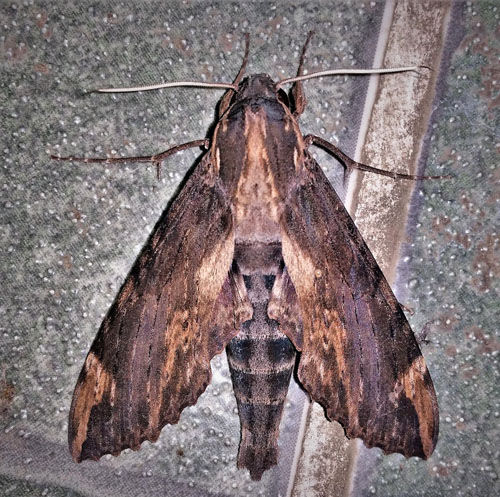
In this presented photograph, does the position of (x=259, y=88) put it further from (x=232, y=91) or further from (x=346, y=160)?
(x=346, y=160)

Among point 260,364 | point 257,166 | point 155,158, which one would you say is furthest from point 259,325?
point 155,158

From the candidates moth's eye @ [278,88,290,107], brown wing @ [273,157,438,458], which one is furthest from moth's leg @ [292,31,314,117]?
brown wing @ [273,157,438,458]

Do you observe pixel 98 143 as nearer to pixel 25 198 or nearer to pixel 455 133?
pixel 25 198

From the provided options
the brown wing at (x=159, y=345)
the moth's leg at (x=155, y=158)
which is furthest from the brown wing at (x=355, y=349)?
the moth's leg at (x=155, y=158)

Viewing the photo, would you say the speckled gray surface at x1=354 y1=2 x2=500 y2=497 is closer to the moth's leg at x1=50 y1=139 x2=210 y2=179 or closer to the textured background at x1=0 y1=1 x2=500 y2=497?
the textured background at x1=0 y1=1 x2=500 y2=497

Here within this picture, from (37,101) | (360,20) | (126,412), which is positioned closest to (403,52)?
(360,20)

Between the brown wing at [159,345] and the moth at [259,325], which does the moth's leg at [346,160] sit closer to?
the moth at [259,325]
